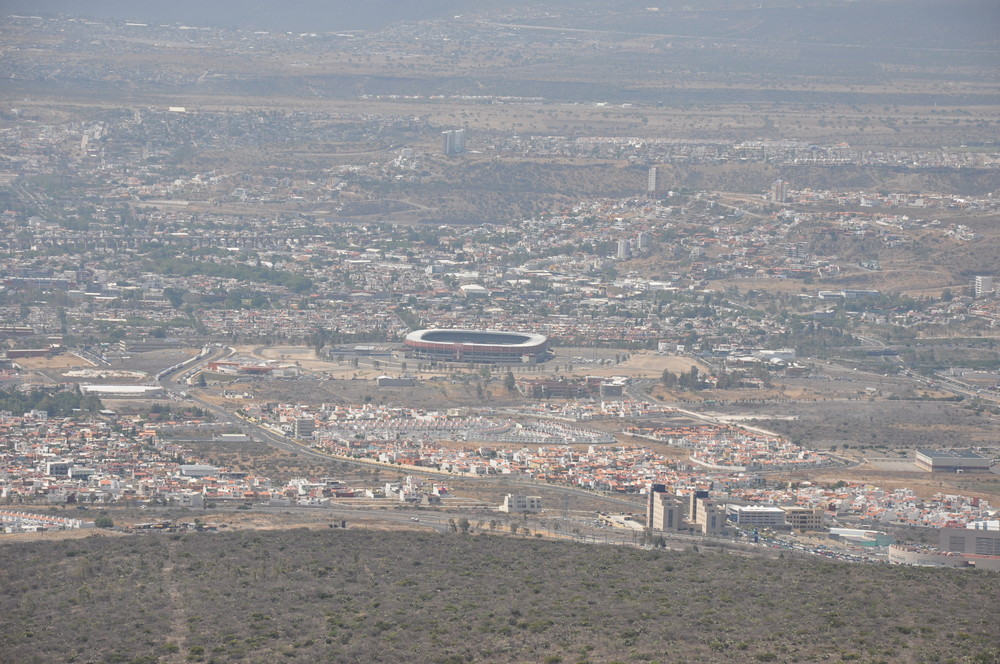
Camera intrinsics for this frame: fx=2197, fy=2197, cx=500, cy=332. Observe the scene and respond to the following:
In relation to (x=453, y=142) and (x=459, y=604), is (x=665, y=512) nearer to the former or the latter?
(x=459, y=604)

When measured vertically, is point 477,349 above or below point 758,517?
below

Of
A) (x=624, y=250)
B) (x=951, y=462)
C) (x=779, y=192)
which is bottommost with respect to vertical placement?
(x=624, y=250)

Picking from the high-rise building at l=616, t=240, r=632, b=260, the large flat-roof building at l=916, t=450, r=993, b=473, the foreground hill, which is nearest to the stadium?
the large flat-roof building at l=916, t=450, r=993, b=473

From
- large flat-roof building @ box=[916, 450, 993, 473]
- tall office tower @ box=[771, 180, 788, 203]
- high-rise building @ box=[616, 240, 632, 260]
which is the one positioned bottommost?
high-rise building @ box=[616, 240, 632, 260]

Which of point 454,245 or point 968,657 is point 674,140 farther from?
point 968,657

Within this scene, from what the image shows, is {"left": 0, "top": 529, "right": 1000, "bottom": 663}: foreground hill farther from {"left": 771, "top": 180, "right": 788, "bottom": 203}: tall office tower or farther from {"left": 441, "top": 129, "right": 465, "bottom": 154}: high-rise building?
{"left": 441, "top": 129, "right": 465, "bottom": 154}: high-rise building

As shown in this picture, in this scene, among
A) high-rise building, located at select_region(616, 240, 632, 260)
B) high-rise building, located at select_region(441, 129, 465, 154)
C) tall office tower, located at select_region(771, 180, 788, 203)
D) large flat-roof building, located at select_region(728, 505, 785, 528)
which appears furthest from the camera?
high-rise building, located at select_region(441, 129, 465, 154)

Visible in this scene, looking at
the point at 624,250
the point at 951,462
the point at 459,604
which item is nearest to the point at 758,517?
the point at 951,462
